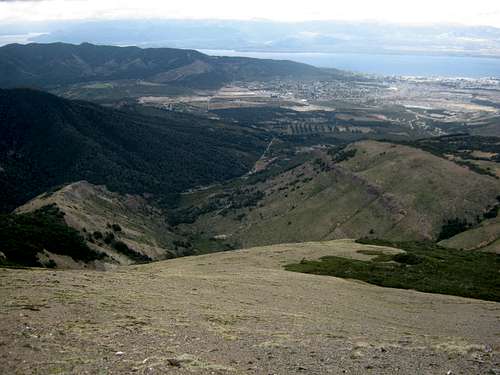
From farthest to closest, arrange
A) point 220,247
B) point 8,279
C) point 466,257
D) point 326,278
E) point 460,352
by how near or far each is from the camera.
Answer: point 220,247
point 466,257
point 326,278
point 8,279
point 460,352

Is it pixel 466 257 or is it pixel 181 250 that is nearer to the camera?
pixel 466 257

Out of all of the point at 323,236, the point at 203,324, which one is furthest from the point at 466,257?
the point at 203,324

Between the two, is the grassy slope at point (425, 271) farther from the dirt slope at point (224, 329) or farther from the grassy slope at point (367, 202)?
the grassy slope at point (367, 202)

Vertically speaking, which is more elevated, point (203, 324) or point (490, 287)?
point (203, 324)

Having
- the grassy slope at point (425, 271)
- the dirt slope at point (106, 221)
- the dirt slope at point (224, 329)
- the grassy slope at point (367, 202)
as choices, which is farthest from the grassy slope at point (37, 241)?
the grassy slope at point (367, 202)

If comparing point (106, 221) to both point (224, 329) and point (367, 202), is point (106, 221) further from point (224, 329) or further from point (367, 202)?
point (224, 329)

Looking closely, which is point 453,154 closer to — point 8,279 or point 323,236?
point 323,236

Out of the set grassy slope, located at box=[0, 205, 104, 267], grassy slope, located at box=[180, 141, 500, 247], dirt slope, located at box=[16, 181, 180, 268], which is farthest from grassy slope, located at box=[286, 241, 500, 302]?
grassy slope, located at box=[180, 141, 500, 247]
